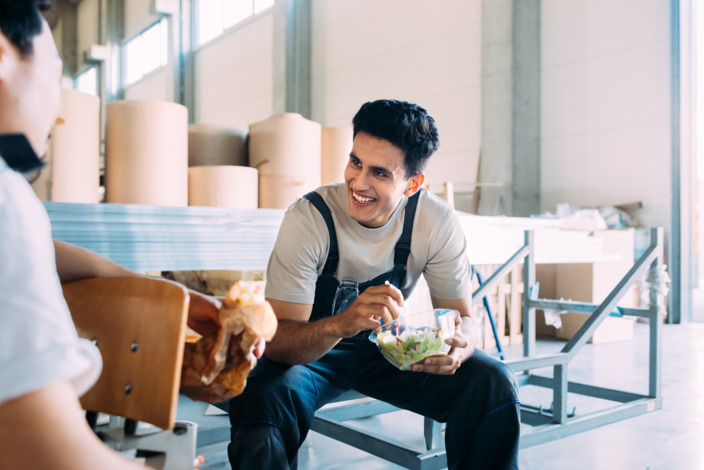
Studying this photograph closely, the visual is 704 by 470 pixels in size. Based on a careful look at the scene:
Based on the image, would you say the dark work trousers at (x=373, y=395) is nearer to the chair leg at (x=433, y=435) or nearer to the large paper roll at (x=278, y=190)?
the chair leg at (x=433, y=435)

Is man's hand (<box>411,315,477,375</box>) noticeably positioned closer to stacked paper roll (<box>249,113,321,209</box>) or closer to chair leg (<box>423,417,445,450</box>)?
chair leg (<box>423,417,445,450</box>)

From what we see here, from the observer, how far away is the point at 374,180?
5.88 ft

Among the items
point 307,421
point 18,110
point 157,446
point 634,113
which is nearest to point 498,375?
point 307,421

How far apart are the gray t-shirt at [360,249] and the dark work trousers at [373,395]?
22cm

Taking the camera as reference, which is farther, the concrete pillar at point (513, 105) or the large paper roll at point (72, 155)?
the concrete pillar at point (513, 105)

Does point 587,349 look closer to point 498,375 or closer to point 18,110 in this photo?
point 498,375

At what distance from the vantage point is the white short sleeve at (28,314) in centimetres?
46

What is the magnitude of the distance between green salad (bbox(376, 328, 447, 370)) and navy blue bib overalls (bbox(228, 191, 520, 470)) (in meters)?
0.21

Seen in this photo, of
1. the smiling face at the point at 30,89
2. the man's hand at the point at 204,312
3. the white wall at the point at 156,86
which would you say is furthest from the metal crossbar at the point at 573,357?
the white wall at the point at 156,86

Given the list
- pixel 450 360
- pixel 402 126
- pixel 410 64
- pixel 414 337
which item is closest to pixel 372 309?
pixel 414 337

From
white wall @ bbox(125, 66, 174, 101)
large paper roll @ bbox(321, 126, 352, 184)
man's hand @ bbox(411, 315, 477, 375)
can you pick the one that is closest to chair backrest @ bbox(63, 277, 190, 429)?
man's hand @ bbox(411, 315, 477, 375)

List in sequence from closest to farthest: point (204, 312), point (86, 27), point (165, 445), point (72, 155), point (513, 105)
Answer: point (165, 445), point (204, 312), point (72, 155), point (513, 105), point (86, 27)

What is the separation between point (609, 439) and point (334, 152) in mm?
1714

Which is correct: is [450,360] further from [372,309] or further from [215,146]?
[215,146]
